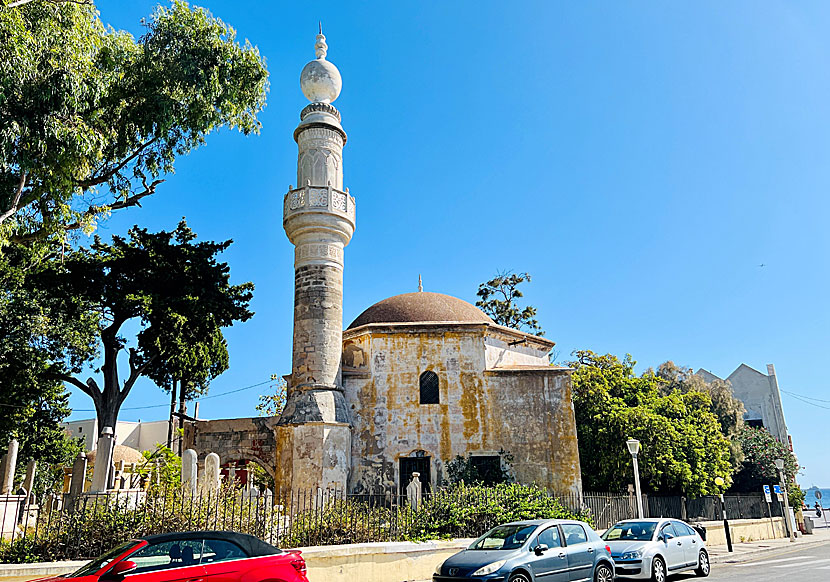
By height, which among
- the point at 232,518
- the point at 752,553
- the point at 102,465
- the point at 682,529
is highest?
the point at 102,465

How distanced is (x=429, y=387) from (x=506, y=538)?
38.3 feet

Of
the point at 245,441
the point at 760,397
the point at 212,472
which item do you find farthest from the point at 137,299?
the point at 760,397

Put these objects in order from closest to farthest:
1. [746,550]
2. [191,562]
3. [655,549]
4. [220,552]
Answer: [191,562] → [220,552] → [655,549] → [746,550]

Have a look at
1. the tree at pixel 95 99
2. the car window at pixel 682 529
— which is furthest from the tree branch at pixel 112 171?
the car window at pixel 682 529

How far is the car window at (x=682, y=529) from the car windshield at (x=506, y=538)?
17.5 ft

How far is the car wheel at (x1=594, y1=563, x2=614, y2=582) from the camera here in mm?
10509

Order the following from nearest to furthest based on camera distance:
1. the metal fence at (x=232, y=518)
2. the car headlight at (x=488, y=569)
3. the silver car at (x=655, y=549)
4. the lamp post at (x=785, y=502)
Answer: the car headlight at (x=488, y=569)
the metal fence at (x=232, y=518)
the silver car at (x=655, y=549)
the lamp post at (x=785, y=502)

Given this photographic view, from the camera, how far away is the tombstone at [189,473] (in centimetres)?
1187

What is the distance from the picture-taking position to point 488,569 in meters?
9.20

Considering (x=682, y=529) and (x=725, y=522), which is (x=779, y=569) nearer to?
(x=682, y=529)

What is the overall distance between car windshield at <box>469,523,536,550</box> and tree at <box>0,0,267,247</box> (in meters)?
10.8

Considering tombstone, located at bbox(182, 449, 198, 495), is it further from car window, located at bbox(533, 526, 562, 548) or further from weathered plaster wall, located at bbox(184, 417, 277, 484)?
weathered plaster wall, located at bbox(184, 417, 277, 484)

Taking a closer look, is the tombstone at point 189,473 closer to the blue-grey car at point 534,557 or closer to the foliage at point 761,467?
the blue-grey car at point 534,557

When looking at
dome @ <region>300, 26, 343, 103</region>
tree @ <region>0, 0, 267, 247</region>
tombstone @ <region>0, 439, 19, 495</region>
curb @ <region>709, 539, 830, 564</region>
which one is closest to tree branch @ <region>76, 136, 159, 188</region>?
tree @ <region>0, 0, 267, 247</region>
